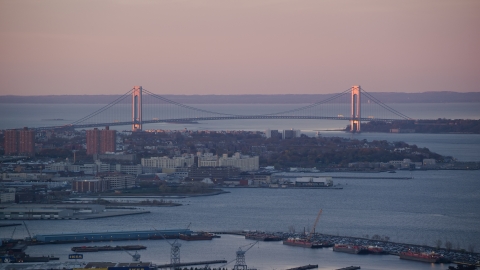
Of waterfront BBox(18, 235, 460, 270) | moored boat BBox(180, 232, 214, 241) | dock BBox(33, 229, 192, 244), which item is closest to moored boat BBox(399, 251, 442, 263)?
waterfront BBox(18, 235, 460, 270)

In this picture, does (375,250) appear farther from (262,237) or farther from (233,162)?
(233,162)

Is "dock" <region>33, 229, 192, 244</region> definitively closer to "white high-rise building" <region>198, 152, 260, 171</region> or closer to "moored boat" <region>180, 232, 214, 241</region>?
"moored boat" <region>180, 232, 214, 241</region>

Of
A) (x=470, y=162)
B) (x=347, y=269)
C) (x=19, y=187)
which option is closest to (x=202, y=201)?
(x=19, y=187)

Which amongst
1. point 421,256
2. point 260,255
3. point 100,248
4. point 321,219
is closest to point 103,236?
point 100,248

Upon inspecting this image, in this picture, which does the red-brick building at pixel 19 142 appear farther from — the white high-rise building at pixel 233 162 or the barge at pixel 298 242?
the barge at pixel 298 242

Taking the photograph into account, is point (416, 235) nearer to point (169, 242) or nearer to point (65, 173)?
point (169, 242)

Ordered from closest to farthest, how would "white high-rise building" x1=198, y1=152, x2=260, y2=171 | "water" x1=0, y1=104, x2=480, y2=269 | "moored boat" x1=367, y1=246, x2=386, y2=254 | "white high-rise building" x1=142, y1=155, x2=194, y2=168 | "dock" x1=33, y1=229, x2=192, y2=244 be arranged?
"water" x1=0, y1=104, x2=480, y2=269 < "moored boat" x1=367, y1=246, x2=386, y2=254 < "dock" x1=33, y1=229, x2=192, y2=244 < "white high-rise building" x1=198, y1=152, x2=260, y2=171 < "white high-rise building" x1=142, y1=155, x2=194, y2=168

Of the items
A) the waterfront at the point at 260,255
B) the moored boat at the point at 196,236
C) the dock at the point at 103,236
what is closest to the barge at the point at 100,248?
the waterfront at the point at 260,255

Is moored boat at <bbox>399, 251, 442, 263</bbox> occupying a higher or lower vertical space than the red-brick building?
lower
